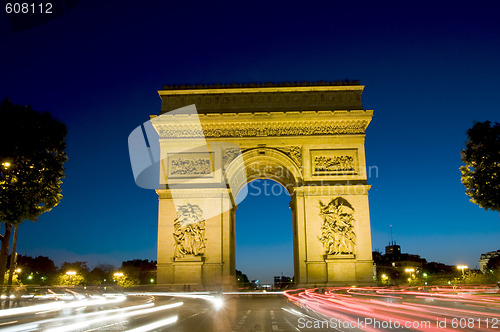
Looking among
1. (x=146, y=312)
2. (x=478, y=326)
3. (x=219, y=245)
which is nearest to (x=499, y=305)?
(x=478, y=326)

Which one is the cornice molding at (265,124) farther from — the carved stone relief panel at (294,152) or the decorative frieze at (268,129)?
the carved stone relief panel at (294,152)

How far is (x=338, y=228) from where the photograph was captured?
2873cm

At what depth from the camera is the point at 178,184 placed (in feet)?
99.3

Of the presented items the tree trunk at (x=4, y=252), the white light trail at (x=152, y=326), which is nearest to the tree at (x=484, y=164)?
the white light trail at (x=152, y=326)

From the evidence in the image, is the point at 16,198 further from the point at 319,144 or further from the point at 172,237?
the point at 319,144

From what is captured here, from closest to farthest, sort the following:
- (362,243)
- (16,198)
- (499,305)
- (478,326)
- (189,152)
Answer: (478,326), (499,305), (16,198), (362,243), (189,152)

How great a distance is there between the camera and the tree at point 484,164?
26594 mm

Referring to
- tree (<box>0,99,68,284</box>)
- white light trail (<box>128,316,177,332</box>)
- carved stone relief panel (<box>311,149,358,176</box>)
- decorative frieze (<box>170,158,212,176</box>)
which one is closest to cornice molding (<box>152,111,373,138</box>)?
carved stone relief panel (<box>311,149,358,176</box>)

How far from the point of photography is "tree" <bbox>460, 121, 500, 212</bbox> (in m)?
26.6

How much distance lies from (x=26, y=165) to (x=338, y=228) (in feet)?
56.9

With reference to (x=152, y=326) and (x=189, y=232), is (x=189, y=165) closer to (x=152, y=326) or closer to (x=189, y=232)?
(x=189, y=232)

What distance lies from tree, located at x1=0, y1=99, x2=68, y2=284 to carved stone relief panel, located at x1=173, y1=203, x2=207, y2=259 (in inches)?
292

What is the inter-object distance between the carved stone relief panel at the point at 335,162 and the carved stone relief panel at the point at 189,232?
765cm

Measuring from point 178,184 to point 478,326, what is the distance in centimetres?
2369
